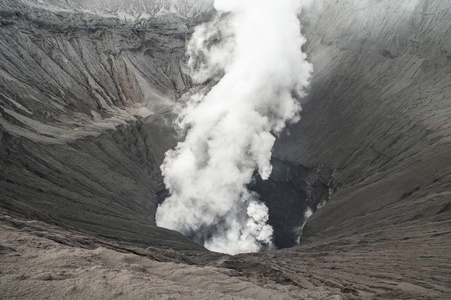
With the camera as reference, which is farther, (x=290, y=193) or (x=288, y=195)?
(x=290, y=193)

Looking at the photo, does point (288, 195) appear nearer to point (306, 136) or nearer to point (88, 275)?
point (306, 136)

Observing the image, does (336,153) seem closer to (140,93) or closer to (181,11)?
(140,93)

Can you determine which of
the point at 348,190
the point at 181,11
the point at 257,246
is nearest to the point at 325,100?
the point at 348,190

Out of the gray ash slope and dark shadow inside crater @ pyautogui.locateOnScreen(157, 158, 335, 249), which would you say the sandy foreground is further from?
dark shadow inside crater @ pyautogui.locateOnScreen(157, 158, 335, 249)

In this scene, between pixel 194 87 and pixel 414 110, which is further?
pixel 194 87

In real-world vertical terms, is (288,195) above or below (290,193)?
below

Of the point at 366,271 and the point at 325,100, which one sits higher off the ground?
the point at 325,100

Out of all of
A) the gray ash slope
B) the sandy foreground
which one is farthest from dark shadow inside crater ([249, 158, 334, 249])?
the sandy foreground

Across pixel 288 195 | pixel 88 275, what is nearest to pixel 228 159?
pixel 288 195

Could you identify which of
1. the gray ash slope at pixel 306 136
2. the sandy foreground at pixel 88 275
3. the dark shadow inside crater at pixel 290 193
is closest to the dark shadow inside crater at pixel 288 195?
the dark shadow inside crater at pixel 290 193
